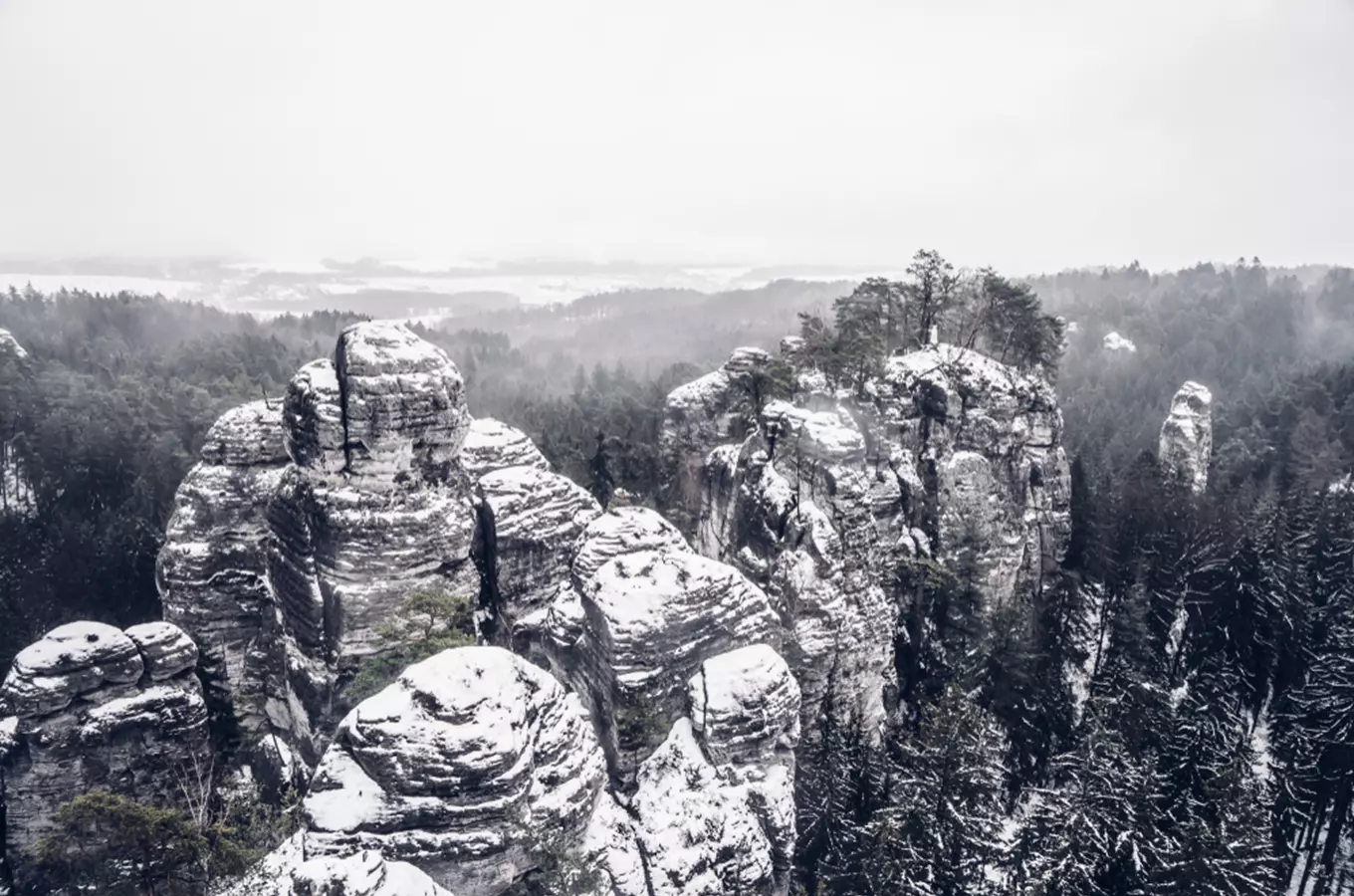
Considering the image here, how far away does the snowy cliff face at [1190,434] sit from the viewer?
178 feet

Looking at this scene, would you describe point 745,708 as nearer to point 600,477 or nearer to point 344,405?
point 344,405

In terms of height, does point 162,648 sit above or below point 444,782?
below

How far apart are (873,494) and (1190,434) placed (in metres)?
34.8

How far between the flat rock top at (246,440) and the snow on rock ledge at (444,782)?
1851 centimetres

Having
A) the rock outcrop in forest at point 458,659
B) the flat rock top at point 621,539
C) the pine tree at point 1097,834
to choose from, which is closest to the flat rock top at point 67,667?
the rock outcrop in forest at point 458,659

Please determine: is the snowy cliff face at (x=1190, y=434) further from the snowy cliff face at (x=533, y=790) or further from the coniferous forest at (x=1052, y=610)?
the snowy cliff face at (x=533, y=790)

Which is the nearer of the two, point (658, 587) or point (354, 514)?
point (658, 587)

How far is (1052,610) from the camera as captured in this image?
123 feet

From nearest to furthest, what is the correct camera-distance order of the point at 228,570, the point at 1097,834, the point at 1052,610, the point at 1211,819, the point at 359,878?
the point at 359,878
the point at 1211,819
the point at 1097,834
the point at 228,570
the point at 1052,610

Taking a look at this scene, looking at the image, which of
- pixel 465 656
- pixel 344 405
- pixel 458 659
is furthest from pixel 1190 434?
pixel 344 405

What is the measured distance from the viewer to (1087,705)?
29.1 metres

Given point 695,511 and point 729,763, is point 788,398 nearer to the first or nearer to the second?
point 695,511

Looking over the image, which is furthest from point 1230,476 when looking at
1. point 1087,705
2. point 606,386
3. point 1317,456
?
point 606,386

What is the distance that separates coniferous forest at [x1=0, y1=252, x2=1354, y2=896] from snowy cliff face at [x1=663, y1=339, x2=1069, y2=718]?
191 centimetres
